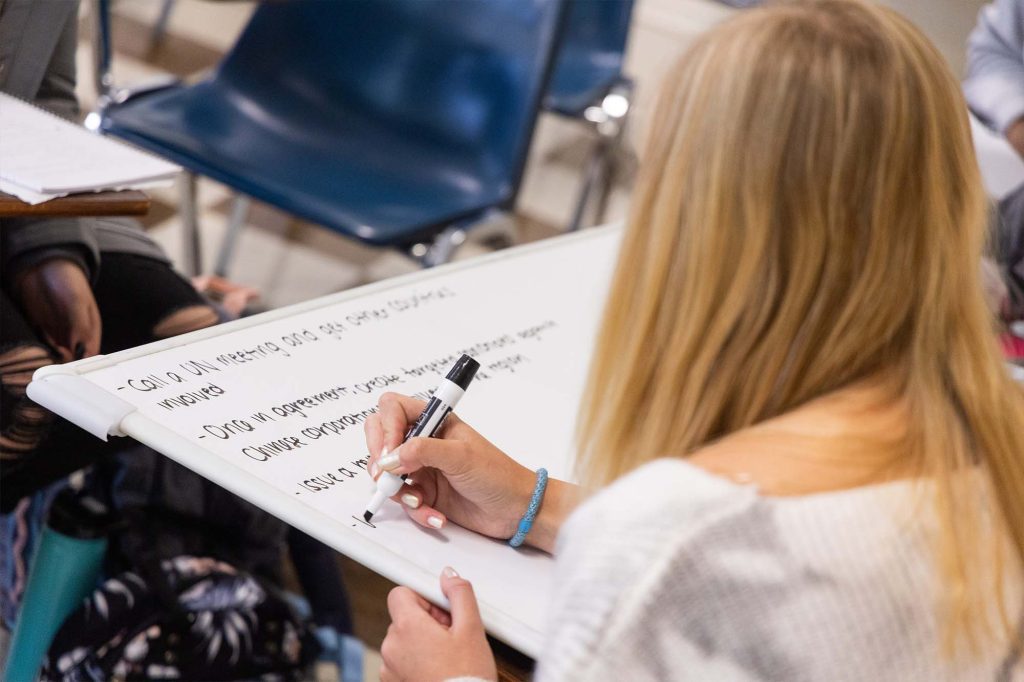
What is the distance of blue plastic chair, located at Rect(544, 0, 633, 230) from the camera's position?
2.60 meters

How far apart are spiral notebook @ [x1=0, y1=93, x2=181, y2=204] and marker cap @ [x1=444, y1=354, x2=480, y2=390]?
481 millimetres

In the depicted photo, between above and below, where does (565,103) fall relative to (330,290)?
above

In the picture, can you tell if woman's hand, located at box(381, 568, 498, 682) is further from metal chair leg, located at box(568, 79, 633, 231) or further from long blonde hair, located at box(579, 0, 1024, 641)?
metal chair leg, located at box(568, 79, 633, 231)

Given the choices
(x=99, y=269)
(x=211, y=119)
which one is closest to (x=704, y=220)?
(x=99, y=269)

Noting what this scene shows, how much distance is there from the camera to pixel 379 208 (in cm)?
A: 202

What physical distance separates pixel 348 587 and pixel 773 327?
128 centimetres

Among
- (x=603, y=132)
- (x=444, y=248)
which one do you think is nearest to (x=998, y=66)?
(x=603, y=132)

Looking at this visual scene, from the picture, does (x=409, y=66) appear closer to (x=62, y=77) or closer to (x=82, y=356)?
(x=62, y=77)

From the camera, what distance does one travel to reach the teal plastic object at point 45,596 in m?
1.28

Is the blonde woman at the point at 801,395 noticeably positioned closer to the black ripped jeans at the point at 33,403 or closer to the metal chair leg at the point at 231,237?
the black ripped jeans at the point at 33,403

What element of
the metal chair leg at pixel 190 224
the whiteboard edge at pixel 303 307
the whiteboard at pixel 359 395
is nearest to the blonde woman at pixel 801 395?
the whiteboard at pixel 359 395

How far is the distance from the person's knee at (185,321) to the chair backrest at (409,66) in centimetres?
84

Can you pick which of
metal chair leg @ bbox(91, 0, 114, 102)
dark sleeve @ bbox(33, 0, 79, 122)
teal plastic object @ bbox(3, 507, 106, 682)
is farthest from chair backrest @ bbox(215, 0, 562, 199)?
teal plastic object @ bbox(3, 507, 106, 682)

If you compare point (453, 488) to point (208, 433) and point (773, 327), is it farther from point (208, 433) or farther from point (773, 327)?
point (773, 327)
